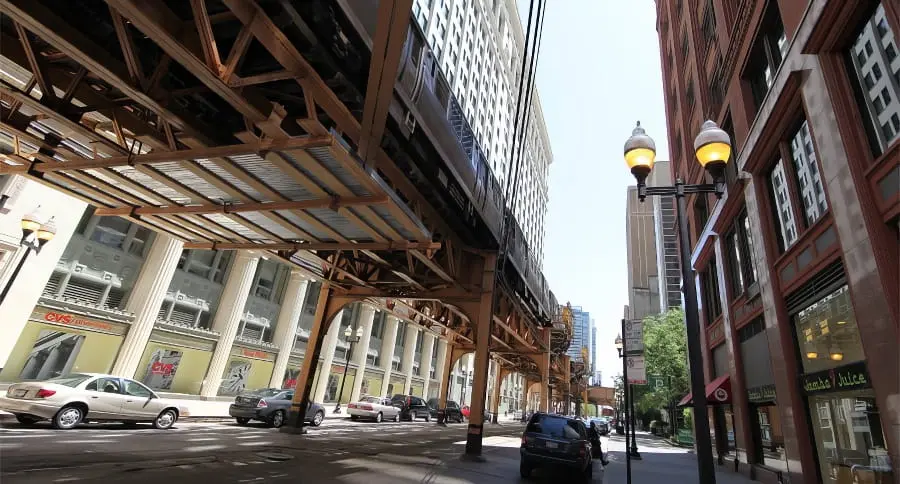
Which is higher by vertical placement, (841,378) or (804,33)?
(804,33)

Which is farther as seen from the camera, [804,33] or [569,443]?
[569,443]

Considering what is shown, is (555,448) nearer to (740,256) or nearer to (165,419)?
(740,256)

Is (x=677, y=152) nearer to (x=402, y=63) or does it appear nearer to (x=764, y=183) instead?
(x=764, y=183)

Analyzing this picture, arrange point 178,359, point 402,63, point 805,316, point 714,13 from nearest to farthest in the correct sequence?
point 402,63 → point 805,316 → point 714,13 → point 178,359

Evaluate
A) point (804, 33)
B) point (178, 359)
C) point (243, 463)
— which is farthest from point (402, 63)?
point (178, 359)

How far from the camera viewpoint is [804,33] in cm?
1027

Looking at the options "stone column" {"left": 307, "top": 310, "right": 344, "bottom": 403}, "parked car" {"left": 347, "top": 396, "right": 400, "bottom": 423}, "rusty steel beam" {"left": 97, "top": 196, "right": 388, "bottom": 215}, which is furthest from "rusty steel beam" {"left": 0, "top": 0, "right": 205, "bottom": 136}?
"stone column" {"left": 307, "top": 310, "right": 344, "bottom": 403}

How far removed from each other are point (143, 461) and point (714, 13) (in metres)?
25.6

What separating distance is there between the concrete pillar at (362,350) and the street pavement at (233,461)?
22.9 m

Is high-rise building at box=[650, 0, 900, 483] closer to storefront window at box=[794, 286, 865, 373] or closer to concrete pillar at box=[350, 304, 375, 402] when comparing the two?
storefront window at box=[794, 286, 865, 373]

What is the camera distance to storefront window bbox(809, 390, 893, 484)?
8.41 m

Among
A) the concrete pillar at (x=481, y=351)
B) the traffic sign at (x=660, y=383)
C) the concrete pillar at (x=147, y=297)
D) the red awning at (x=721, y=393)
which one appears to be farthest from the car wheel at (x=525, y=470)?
the traffic sign at (x=660, y=383)

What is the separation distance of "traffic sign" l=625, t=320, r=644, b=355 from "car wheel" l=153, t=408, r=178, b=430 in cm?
1357

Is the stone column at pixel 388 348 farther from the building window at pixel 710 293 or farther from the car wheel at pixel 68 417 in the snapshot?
the car wheel at pixel 68 417
